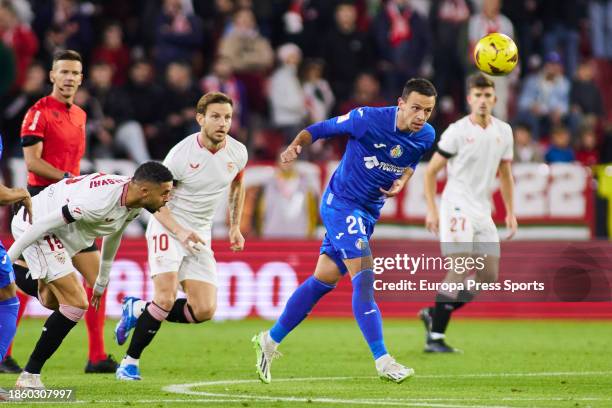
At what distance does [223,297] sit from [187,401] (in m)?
8.47

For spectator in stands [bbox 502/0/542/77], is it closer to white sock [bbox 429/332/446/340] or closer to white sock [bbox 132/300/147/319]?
white sock [bbox 429/332/446/340]

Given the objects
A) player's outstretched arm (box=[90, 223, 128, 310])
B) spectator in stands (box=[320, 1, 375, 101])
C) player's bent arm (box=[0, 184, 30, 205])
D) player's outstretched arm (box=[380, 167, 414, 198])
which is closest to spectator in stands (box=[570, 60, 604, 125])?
spectator in stands (box=[320, 1, 375, 101])

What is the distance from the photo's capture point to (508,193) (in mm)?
13289

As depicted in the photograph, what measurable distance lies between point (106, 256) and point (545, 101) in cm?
1329

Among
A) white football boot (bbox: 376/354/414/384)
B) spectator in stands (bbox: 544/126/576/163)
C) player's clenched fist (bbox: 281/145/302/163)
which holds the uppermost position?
spectator in stands (bbox: 544/126/576/163)

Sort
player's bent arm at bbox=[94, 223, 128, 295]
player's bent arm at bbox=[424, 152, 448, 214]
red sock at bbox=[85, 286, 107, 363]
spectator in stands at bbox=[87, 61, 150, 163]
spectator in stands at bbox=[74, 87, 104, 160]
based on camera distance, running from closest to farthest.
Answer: player's bent arm at bbox=[94, 223, 128, 295] < red sock at bbox=[85, 286, 107, 363] < player's bent arm at bbox=[424, 152, 448, 214] < spectator in stands at bbox=[74, 87, 104, 160] < spectator in stands at bbox=[87, 61, 150, 163]

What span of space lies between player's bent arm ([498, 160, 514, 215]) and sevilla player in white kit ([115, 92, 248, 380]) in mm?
3185

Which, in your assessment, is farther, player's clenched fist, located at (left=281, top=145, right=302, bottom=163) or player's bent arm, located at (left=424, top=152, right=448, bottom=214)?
player's bent arm, located at (left=424, top=152, right=448, bottom=214)

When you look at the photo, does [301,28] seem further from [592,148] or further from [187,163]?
[187,163]

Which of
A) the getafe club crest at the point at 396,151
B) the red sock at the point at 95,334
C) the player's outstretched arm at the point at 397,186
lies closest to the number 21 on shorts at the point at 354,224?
the player's outstretched arm at the point at 397,186

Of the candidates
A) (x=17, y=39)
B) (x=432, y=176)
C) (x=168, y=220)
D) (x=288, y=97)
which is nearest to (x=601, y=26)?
(x=288, y=97)

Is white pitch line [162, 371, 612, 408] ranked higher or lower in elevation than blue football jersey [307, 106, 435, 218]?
lower

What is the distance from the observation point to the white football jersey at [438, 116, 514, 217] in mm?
13289

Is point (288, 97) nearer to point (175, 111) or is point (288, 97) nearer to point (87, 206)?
point (175, 111)
